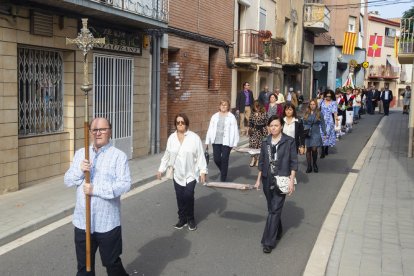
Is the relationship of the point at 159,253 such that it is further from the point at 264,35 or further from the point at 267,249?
the point at 264,35

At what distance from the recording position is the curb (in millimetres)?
5363

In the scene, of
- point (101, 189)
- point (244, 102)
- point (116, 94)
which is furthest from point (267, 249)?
point (244, 102)

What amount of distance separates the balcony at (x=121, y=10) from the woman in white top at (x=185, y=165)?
11.6ft

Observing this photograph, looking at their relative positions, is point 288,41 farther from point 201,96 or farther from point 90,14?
point 90,14

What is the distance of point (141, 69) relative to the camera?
1262cm

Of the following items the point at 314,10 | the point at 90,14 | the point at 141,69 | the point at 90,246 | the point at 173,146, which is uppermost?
the point at 314,10

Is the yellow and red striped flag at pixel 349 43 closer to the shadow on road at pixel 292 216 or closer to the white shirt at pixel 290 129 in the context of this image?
the white shirt at pixel 290 129

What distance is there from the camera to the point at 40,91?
9359mm

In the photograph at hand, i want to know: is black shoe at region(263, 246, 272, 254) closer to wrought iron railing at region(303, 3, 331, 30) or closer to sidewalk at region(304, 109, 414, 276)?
sidewalk at region(304, 109, 414, 276)

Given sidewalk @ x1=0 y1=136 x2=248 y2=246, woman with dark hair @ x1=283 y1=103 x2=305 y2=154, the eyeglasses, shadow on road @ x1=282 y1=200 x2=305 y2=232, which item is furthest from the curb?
sidewalk @ x1=0 y1=136 x2=248 y2=246

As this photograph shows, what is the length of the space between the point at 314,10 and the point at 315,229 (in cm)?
2532

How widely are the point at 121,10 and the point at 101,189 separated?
6906mm

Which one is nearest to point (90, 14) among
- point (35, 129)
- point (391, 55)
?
point (35, 129)

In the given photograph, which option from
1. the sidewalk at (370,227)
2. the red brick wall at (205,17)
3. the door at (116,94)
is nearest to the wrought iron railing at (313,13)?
the red brick wall at (205,17)
